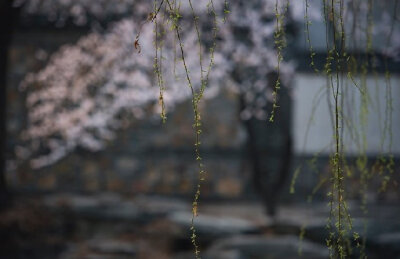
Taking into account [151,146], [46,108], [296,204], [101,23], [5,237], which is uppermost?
[101,23]

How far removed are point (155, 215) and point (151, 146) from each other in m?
1.55

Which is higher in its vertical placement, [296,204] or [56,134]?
[56,134]

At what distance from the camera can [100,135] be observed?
8.52 m

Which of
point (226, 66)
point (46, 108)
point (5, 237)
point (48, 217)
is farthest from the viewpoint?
point (46, 108)

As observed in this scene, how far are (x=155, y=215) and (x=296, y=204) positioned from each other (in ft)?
7.76

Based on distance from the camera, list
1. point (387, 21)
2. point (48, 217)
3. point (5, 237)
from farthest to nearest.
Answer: point (387, 21)
point (48, 217)
point (5, 237)

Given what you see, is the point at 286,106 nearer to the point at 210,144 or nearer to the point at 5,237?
the point at 210,144

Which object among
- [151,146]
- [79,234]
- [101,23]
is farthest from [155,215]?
[101,23]

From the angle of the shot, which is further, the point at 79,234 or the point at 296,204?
the point at 296,204

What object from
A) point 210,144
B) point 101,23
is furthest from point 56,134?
point 210,144

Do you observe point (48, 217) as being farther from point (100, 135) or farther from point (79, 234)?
point (100, 135)

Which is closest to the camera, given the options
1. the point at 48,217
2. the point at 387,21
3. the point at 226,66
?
the point at 48,217

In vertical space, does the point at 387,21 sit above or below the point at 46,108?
above

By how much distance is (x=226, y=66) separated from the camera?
780 centimetres
